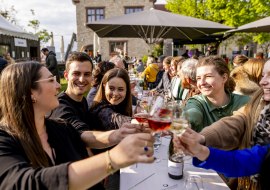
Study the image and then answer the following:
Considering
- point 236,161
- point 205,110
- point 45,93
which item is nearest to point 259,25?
point 205,110

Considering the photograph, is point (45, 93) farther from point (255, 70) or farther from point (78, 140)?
point (255, 70)

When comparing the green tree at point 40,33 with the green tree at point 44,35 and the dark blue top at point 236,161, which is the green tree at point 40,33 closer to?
the green tree at point 44,35

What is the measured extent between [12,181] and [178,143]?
88 centimetres

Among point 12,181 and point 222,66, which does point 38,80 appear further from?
point 222,66

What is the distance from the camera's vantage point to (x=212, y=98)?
2469 mm

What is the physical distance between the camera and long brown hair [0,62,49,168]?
1335 mm

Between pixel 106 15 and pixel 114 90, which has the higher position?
pixel 106 15

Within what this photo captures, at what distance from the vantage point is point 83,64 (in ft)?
8.29

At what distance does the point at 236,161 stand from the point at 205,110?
989 millimetres

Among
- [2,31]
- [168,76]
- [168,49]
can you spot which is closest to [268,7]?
[168,49]

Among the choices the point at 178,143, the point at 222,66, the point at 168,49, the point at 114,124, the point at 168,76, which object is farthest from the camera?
the point at 168,49

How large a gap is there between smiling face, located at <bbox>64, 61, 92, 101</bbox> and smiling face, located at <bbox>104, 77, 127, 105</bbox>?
23 centimetres

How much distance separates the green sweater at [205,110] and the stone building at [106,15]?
2405cm

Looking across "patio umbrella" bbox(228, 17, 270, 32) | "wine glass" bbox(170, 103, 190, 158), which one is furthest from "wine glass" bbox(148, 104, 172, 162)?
"patio umbrella" bbox(228, 17, 270, 32)
